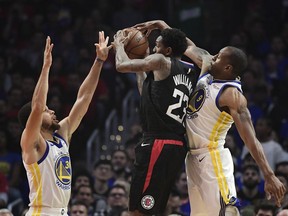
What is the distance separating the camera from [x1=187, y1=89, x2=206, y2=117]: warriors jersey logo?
27.2 feet

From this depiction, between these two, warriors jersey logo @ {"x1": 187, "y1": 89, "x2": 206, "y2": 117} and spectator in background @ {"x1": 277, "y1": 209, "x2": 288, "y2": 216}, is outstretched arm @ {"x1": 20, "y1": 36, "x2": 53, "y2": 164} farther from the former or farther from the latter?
spectator in background @ {"x1": 277, "y1": 209, "x2": 288, "y2": 216}

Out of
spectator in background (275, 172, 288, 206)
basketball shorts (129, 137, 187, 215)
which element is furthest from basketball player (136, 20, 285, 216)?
spectator in background (275, 172, 288, 206)

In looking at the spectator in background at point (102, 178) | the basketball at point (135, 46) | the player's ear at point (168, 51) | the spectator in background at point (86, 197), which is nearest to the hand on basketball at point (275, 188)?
the player's ear at point (168, 51)

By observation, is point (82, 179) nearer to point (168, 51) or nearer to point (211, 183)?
point (211, 183)

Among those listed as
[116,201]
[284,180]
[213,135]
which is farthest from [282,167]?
[213,135]

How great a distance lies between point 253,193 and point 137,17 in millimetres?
6214

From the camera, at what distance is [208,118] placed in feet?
27.0

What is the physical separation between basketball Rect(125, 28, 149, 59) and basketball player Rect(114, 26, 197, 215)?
0.28 metres

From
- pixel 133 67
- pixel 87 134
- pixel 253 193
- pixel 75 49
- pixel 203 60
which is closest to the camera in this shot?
pixel 133 67

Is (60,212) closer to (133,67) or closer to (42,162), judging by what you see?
(42,162)

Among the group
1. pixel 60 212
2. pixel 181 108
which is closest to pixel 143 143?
pixel 181 108

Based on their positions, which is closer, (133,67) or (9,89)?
(133,67)

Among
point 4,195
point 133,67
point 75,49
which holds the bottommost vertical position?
point 4,195

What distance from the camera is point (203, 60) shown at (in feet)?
28.2
